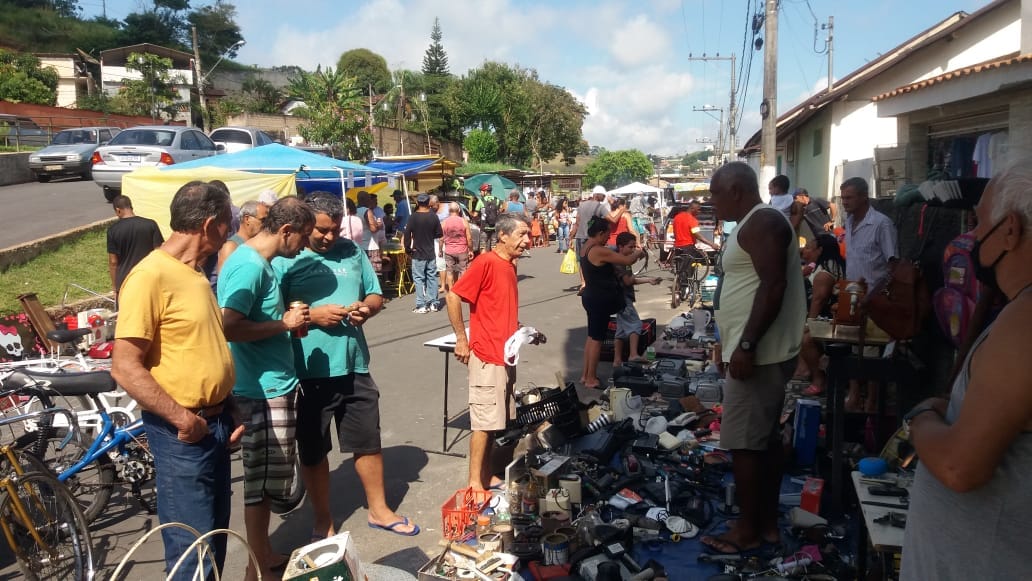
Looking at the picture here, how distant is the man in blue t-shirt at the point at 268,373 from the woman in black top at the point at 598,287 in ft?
13.1

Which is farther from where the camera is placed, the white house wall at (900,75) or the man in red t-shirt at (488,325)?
the white house wall at (900,75)

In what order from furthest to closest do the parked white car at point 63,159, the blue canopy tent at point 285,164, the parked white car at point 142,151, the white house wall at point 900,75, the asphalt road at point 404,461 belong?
the parked white car at point 63,159
the parked white car at point 142,151
the white house wall at point 900,75
the blue canopy tent at point 285,164
the asphalt road at point 404,461

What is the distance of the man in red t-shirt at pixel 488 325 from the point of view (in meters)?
4.68

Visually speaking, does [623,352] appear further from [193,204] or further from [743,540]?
[193,204]

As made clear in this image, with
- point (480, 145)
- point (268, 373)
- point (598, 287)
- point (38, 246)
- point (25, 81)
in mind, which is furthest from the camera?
point (480, 145)

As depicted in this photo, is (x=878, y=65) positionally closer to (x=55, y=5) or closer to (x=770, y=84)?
(x=770, y=84)

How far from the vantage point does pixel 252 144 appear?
22.3 m

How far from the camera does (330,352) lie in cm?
405

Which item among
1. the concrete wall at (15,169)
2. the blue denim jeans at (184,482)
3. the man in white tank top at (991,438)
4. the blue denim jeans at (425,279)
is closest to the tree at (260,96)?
the concrete wall at (15,169)

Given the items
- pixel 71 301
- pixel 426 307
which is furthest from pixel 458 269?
pixel 71 301

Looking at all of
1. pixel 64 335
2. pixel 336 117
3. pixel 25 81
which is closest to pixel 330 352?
pixel 64 335

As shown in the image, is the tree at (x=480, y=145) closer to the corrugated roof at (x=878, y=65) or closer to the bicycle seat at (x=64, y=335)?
the corrugated roof at (x=878, y=65)

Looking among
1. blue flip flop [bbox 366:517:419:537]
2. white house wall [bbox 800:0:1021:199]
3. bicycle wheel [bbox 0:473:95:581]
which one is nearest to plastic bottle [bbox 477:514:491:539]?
blue flip flop [bbox 366:517:419:537]

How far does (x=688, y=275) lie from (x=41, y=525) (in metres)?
10.4
